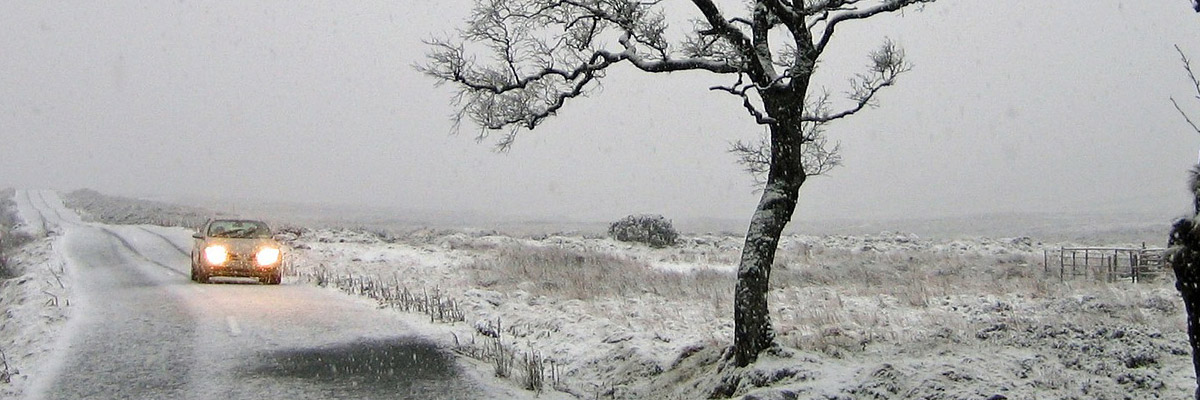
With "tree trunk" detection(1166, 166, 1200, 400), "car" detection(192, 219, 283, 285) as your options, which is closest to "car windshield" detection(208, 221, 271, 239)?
"car" detection(192, 219, 283, 285)

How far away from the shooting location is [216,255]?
20016mm

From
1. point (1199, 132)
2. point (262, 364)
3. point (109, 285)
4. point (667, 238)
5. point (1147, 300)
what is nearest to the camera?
point (1199, 132)

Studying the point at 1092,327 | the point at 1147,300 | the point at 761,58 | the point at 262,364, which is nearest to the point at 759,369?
the point at 761,58

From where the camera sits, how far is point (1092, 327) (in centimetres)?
1095

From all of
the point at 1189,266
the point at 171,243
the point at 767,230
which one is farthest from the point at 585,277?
the point at 171,243

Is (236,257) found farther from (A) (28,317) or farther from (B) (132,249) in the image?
(B) (132,249)

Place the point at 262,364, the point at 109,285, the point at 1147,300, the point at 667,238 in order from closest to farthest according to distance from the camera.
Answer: the point at 262,364 → the point at 1147,300 → the point at 109,285 → the point at 667,238

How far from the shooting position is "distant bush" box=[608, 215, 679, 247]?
38750 millimetres

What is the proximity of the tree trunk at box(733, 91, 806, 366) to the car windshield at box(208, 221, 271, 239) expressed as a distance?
1457 centimetres

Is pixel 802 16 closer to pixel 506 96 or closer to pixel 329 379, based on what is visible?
pixel 506 96

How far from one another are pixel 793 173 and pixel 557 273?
1316 centimetres

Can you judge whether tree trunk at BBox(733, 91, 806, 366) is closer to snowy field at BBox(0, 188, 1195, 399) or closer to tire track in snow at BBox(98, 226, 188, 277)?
snowy field at BBox(0, 188, 1195, 399)

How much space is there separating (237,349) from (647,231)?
92.3 feet

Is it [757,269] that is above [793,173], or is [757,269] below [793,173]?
below
